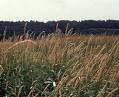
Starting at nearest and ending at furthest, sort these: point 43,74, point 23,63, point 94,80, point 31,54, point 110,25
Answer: point 94,80
point 43,74
point 23,63
point 31,54
point 110,25

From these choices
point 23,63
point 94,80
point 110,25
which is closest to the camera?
point 94,80

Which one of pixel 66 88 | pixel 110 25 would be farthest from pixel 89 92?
pixel 110 25

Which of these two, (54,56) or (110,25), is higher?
(54,56)

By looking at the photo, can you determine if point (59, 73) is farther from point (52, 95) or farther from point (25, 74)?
point (52, 95)

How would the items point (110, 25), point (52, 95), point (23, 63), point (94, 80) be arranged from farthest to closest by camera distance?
point (110, 25) → point (23, 63) → point (94, 80) → point (52, 95)

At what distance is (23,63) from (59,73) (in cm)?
69

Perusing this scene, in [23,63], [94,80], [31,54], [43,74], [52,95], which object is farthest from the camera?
[31,54]

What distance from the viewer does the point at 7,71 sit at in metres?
6.46

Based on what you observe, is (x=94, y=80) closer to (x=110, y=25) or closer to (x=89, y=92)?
(x=89, y=92)

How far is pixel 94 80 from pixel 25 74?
1002 millimetres

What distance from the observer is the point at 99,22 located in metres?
49.0

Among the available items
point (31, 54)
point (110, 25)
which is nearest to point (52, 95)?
point (31, 54)

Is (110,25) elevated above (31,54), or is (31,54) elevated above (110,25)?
(31,54)

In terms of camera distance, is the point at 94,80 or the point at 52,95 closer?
the point at 52,95
